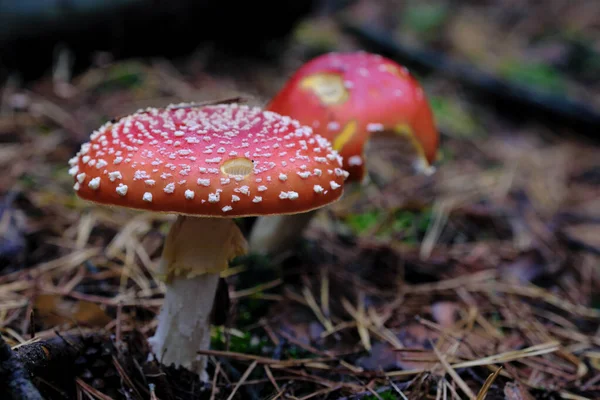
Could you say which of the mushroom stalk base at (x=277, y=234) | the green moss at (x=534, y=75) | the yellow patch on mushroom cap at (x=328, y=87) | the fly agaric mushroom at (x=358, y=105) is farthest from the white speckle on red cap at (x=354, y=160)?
the green moss at (x=534, y=75)

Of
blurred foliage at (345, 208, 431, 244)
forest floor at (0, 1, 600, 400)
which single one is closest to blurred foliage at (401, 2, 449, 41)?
forest floor at (0, 1, 600, 400)

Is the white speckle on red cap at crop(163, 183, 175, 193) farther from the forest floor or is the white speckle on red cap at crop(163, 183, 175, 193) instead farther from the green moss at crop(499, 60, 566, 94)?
the green moss at crop(499, 60, 566, 94)

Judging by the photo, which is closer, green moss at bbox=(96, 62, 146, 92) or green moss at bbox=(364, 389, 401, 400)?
green moss at bbox=(364, 389, 401, 400)

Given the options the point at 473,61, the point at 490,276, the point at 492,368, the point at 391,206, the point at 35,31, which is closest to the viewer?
the point at 492,368

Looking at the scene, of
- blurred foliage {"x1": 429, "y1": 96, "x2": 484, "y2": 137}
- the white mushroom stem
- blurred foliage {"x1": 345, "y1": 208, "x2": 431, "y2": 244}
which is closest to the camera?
the white mushroom stem

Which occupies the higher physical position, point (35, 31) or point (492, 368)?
point (35, 31)

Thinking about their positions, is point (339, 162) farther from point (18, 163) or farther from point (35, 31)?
point (35, 31)

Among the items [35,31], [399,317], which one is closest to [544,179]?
[399,317]
